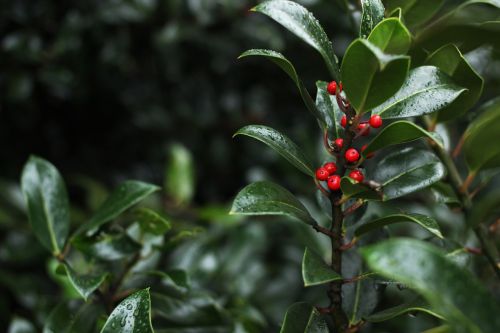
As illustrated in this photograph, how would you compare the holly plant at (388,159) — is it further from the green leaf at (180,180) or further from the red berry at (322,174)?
the green leaf at (180,180)

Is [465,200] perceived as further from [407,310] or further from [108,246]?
[108,246]

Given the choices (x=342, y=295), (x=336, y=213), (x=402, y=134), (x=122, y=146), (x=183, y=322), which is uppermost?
(x=402, y=134)

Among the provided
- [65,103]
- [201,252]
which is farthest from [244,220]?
[65,103]

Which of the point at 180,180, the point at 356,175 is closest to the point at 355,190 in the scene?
the point at 356,175

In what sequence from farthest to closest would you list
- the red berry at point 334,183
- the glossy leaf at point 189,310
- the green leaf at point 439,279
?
the glossy leaf at point 189,310, the red berry at point 334,183, the green leaf at point 439,279

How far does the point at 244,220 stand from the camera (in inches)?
70.2

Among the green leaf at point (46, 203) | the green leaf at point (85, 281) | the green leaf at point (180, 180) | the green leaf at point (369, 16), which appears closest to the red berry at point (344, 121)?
the green leaf at point (369, 16)

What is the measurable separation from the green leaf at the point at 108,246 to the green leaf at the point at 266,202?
1.14 ft

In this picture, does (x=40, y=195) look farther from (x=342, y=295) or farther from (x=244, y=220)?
(x=244, y=220)

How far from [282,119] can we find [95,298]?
1.34m

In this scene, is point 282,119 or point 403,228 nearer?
point 403,228

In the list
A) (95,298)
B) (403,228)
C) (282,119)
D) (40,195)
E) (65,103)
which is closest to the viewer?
(95,298)

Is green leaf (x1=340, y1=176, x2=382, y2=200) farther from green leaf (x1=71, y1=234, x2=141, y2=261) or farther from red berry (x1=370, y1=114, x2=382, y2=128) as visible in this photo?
green leaf (x1=71, y1=234, x2=141, y2=261)

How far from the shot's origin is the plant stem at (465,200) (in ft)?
2.87
